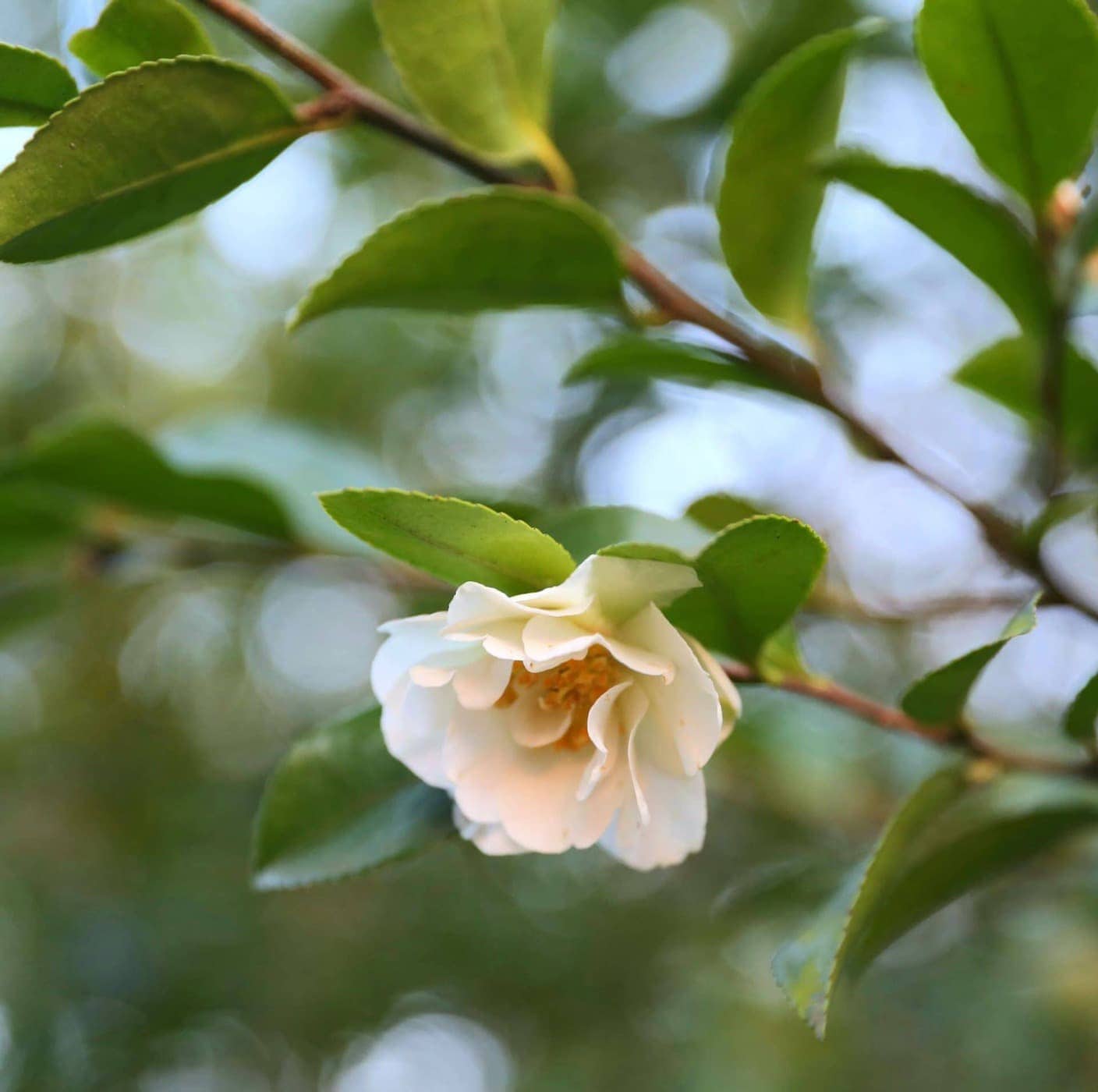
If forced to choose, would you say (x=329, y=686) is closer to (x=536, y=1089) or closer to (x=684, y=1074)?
(x=536, y=1089)

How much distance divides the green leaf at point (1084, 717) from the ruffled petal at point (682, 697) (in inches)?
11.2

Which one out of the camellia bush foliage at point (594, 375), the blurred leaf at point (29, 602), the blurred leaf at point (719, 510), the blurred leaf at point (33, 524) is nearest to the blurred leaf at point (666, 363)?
the camellia bush foliage at point (594, 375)

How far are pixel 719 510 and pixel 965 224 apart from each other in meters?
0.27

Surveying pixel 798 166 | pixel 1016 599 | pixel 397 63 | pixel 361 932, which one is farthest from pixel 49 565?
pixel 361 932

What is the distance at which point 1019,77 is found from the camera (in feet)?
2.29

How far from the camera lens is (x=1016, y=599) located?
107cm

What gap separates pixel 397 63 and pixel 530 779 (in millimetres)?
461

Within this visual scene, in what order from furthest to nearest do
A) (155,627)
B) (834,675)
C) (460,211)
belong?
(155,627), (834,675), (460,211)

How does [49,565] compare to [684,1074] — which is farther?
[684,1074]

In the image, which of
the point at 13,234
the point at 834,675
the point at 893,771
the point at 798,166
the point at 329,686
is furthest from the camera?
the point at 329,686

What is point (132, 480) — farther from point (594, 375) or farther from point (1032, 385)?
point (1032, 385)

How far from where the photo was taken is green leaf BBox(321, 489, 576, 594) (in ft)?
1.53

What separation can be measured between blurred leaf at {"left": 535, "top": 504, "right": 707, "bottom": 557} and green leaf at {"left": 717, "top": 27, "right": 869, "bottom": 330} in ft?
0.99

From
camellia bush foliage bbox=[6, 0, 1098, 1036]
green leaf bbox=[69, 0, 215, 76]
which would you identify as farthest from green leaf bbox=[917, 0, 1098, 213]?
green leaf bbox=[69, 0, 215, 76]
